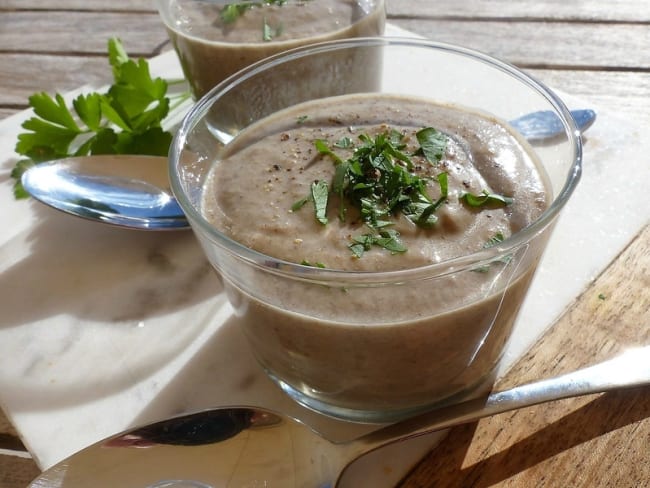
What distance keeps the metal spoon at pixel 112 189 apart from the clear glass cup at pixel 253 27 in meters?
0.26

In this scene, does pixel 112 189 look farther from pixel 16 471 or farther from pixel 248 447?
pixel 248 447

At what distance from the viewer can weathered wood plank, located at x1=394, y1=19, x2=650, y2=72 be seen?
5.87 ft

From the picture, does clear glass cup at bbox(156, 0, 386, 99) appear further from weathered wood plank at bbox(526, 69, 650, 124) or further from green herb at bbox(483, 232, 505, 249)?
green herb at bbox(483, 232, 505, 249)

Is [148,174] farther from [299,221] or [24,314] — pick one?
[299,221]

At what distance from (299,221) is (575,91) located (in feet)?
3.37

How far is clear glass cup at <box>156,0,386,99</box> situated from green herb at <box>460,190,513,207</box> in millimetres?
620

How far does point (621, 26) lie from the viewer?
1.93m

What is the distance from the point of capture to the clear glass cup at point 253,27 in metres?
1.42

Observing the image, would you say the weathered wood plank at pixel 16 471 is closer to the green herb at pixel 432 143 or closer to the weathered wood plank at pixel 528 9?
the green herb at pixel 432 143

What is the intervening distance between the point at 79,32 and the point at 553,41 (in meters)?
1.42

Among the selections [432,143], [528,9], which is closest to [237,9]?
[432,143]

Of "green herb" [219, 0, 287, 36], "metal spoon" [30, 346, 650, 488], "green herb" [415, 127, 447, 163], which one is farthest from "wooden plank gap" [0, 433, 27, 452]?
"green herb" [219, 0, 287, 36]

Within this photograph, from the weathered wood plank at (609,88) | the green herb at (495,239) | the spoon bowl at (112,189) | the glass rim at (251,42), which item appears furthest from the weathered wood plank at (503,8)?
the green herb at (495,239)

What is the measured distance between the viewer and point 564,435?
36.3 inches
